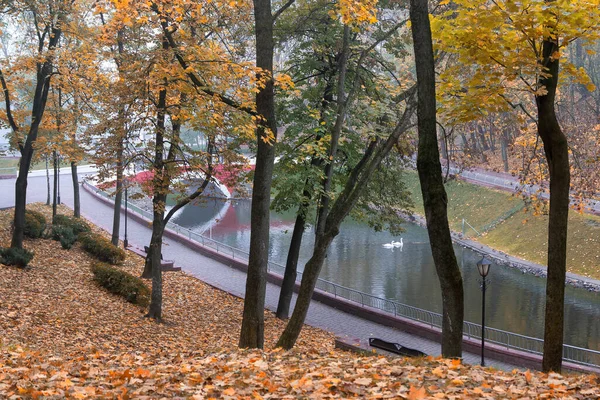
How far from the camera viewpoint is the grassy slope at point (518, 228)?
31.2 metres

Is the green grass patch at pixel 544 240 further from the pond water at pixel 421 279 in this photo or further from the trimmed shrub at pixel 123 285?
the trimmed shrub at pixel 123 285

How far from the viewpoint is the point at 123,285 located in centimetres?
1747

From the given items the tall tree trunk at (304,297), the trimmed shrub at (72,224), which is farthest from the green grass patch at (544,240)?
the tall tree trunk at (304,297)

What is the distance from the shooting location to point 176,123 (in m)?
15.8

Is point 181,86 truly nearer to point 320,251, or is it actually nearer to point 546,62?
point 320,251

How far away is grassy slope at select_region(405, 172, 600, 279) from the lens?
31167 millimetres

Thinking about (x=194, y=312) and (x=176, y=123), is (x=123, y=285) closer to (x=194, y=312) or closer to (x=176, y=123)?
(x=194, y=312)

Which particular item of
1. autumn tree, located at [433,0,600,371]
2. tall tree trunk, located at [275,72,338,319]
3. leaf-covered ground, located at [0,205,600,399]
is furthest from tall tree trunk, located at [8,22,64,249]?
autumn tree, located at [433,0,600,371]

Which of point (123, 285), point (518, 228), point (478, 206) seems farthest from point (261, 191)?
point (478, 206)

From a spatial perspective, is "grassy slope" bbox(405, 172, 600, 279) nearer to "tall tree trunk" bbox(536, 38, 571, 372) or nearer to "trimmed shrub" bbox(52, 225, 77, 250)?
"trimmed shrub" bbox(52, 225, 77, 250)

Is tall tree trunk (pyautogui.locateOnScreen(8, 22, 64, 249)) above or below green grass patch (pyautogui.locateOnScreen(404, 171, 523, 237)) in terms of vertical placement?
above

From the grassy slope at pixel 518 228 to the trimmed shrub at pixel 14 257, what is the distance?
639 inches

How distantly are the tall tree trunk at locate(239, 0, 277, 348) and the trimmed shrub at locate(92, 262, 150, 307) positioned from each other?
7764 millimetres

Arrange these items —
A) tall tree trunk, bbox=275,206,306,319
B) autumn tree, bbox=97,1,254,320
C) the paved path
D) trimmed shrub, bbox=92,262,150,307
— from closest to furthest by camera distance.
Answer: autumn tree, bbox=97,1,254,320 < trimmed shrub, bbox=92,262,150,307 < the paved path < tall tree trunk, bbox=275,206,306,319
